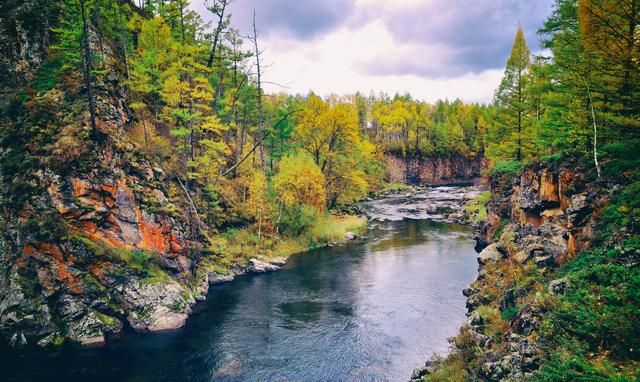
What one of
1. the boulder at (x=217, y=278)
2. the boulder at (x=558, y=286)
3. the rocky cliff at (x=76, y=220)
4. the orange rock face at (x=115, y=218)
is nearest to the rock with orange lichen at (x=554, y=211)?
the boulder at (x=558, y=286)

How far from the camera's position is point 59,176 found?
77.8 ft

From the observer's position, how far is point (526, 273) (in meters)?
19.8

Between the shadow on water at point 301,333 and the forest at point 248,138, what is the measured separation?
4.23 metres

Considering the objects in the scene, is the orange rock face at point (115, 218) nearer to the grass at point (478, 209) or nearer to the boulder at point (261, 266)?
the boulder at point (261, 266)

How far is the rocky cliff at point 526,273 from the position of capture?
14484 mm

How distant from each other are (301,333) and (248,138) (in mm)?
36243

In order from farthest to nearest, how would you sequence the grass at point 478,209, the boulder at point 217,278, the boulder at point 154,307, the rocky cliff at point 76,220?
the grass at point 478,209 → the boulder at point 217,278 → the boulder at point 154,307 → the rocky cliff at point 76,220

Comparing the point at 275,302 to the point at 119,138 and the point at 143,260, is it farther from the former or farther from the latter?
the point at 119,138

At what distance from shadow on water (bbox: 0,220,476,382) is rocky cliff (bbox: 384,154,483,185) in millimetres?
69174

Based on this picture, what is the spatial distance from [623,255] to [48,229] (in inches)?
1086

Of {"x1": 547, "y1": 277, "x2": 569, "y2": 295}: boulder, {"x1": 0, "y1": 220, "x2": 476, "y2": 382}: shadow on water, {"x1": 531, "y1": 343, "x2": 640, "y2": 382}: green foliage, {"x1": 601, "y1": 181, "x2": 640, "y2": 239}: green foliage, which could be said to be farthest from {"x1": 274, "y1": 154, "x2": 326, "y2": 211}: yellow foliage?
{"x1": 531, "y1": 343, "x2": 640, "y2": 382}: green foliage

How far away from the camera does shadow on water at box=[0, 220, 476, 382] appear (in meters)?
18.6

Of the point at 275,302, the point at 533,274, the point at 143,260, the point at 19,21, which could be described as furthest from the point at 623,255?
the point at 19,21

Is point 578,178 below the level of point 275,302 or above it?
above
